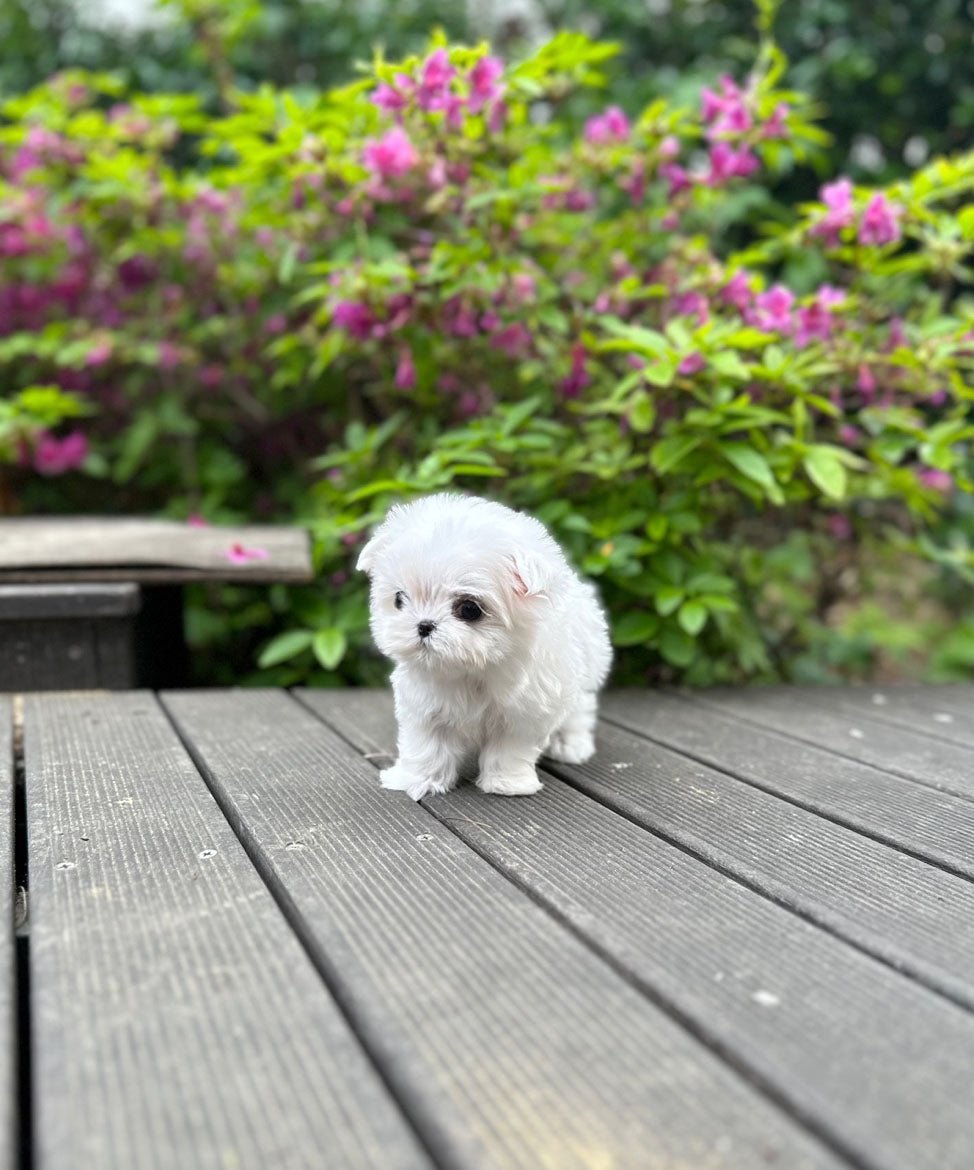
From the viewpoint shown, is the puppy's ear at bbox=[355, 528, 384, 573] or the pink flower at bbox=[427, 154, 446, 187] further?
the pink flower at bbox=[427, 154, 446, 187]

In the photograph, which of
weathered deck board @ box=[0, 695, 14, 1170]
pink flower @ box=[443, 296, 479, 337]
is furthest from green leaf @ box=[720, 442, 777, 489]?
weathered deck board @ box=[0, 695, 14, 1170]

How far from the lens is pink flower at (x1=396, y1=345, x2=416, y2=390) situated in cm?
339

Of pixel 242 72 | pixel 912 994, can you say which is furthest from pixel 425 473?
pixel 242 72

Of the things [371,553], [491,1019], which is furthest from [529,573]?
[491,1019]

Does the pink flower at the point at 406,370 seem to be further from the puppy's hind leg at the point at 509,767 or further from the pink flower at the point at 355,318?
the puppy's hind leg at the point at 509,767

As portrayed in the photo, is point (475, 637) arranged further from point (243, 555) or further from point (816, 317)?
point (816, 317)

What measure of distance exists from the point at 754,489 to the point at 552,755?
1.02 meters

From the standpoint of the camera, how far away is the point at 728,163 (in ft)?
11.4

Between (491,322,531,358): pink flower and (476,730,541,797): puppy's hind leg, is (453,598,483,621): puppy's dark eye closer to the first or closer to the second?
(476,730,541,797): puppy's hind leg

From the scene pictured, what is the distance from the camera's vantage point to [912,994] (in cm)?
133

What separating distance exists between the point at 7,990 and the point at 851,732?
Answer: 6.64 ft

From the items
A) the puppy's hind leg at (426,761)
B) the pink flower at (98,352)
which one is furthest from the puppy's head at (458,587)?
the pink flower at (98,352)

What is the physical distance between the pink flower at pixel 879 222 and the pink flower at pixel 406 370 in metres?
1.33

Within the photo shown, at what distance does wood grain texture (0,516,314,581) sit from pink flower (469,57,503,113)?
1.32 metres
